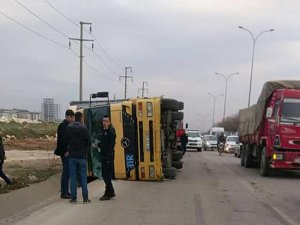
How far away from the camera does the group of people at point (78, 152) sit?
37.3ft

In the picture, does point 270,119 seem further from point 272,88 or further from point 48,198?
point 48,198

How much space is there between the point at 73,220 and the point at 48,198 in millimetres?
3293

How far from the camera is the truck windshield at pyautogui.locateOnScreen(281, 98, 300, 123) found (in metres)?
18.8

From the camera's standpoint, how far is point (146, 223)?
917cm

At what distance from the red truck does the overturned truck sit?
467 cm

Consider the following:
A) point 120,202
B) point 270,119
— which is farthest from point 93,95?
point 120,202

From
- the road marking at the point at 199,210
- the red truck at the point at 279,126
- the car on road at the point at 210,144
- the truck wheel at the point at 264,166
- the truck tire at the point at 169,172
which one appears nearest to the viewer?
the road marking at the point at 199,210

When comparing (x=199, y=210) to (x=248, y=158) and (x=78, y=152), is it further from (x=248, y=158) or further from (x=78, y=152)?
(x=248, y=158)

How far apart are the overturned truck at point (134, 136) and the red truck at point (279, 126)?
467 cm

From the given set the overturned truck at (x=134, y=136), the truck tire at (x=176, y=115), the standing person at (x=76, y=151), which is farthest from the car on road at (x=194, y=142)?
the standing person at (x=76, y=151)

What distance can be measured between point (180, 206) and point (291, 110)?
897 centimetres

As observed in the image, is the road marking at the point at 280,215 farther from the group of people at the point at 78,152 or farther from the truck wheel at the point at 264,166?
the truck wheel at the point at 264,166

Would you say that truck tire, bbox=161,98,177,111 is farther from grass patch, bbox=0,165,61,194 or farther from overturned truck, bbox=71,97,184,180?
grass patch, bbox=0,165,61,194

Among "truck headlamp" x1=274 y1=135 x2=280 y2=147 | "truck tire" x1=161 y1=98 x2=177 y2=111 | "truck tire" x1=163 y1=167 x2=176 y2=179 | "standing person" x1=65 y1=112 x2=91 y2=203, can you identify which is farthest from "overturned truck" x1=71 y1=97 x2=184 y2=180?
"truck headlamp" x1=274 y1=135 x2=280 y2=147
